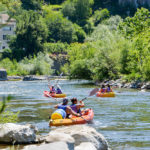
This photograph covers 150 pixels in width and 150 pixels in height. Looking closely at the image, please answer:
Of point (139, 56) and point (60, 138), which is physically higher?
point (60, 138)

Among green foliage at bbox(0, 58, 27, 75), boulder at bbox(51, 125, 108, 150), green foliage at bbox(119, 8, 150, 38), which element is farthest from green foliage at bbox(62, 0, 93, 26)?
boulder at bbox(51, 125, 108, 150)

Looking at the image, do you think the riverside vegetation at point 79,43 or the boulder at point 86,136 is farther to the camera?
the riverside vegetation at point 79,43

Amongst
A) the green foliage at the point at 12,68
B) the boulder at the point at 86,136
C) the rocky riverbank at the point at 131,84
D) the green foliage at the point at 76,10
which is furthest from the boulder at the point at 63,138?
the green foliage at the point at 76,10

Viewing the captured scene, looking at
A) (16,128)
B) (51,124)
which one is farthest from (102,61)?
(16,128)

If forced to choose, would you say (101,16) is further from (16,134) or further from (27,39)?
(16,134)

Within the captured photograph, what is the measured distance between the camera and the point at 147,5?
122500mm

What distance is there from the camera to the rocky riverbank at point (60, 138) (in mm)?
8055

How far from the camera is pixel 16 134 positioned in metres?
10.6

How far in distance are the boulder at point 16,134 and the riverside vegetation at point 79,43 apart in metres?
2.39

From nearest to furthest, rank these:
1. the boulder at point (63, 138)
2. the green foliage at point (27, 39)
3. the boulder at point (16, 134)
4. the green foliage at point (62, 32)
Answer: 1. the boulder at point (63, 138)
2. the boulder at point (16, 134)
3. the green foliage at point (27, 39)
4. the green foliage at point (62, 32)

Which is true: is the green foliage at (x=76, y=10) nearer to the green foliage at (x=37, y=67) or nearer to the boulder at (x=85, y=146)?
the green foliage at (x=37, y=67)

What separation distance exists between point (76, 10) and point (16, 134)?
108m


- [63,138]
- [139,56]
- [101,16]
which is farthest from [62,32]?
[63,138]

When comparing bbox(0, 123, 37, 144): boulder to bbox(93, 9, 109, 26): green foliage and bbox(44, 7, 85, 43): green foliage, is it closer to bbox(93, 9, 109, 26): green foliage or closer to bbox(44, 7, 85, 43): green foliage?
bbox(44, 7, 85, 43): green foliage
